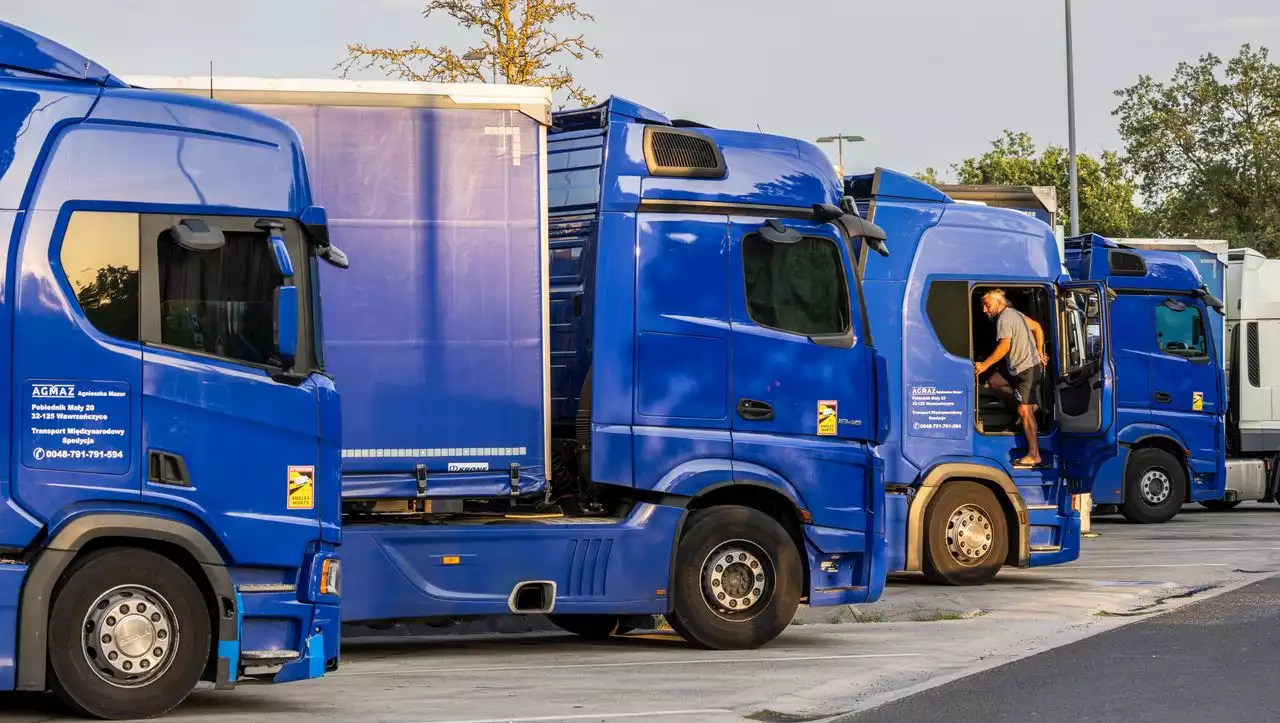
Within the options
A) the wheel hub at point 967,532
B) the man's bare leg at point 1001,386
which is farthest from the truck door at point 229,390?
the man's bare leg at point 1001,386

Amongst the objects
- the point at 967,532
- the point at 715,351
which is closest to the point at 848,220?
the point at 715,351

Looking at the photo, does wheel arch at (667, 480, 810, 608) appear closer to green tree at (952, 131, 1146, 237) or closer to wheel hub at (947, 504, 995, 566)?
wheel hub at (947, 504, 995, 566)

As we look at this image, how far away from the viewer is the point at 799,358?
12383 millimetres

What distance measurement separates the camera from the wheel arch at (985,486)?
15.8 m

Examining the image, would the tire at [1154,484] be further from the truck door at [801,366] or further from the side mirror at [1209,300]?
the truck door at [801,366]

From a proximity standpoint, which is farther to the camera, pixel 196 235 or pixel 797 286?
pixel 797 286

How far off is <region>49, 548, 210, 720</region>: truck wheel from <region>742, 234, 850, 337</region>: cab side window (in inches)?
179

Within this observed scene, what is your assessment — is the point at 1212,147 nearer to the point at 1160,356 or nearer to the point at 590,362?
the point at 1160,356

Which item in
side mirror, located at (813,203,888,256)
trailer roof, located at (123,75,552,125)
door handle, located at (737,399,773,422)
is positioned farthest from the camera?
side mirror, located at (813,203,888,256)

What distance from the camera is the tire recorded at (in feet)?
78.9

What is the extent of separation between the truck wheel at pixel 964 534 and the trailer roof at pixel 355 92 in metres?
6.05

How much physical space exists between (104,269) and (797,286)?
193 inches

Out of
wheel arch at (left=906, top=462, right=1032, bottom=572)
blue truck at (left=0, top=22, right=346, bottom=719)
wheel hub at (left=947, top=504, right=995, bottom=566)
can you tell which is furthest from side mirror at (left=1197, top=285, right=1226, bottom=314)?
blue truck at (left=0, top=22, right=346, bottom=719)

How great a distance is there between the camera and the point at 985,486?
16.2m
